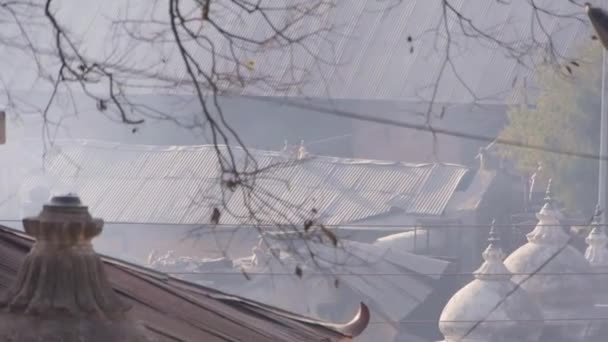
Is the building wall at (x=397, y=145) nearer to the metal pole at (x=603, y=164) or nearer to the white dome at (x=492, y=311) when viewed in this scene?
the metal pole at (x=603, y=164)

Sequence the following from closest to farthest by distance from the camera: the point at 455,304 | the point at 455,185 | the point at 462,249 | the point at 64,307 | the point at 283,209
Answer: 1. the point at 64,307
2. the point at 283,209
3. the point at 455,304
4. the point at 462,249
5. the point at 455,185

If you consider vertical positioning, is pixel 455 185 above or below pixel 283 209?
above

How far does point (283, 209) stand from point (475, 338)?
13398 millimetres

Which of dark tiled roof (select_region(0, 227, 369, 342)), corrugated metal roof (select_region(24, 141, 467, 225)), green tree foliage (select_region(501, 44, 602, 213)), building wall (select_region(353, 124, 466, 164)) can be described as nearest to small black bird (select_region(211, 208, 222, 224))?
dark tiled roof (select_region(0, 227, 369, 342))

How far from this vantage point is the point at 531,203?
26250 millimetres

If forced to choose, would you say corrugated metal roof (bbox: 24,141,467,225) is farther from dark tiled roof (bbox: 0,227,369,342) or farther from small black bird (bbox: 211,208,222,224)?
small black bird (bbox: 211,208,222,224)

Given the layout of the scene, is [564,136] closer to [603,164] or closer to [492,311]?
[603,164]

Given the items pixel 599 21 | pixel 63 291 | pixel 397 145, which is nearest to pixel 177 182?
pixel 397 145

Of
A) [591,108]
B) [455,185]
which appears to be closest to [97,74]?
[455,185]

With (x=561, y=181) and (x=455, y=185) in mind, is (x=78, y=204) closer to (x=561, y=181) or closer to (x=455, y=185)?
A: (x=455, y=185)

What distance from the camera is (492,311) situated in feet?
53.6

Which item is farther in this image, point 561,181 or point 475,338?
point 561,181

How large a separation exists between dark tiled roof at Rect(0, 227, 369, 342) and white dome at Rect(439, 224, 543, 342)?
1004 centimetres

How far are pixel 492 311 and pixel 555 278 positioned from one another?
2712mm
